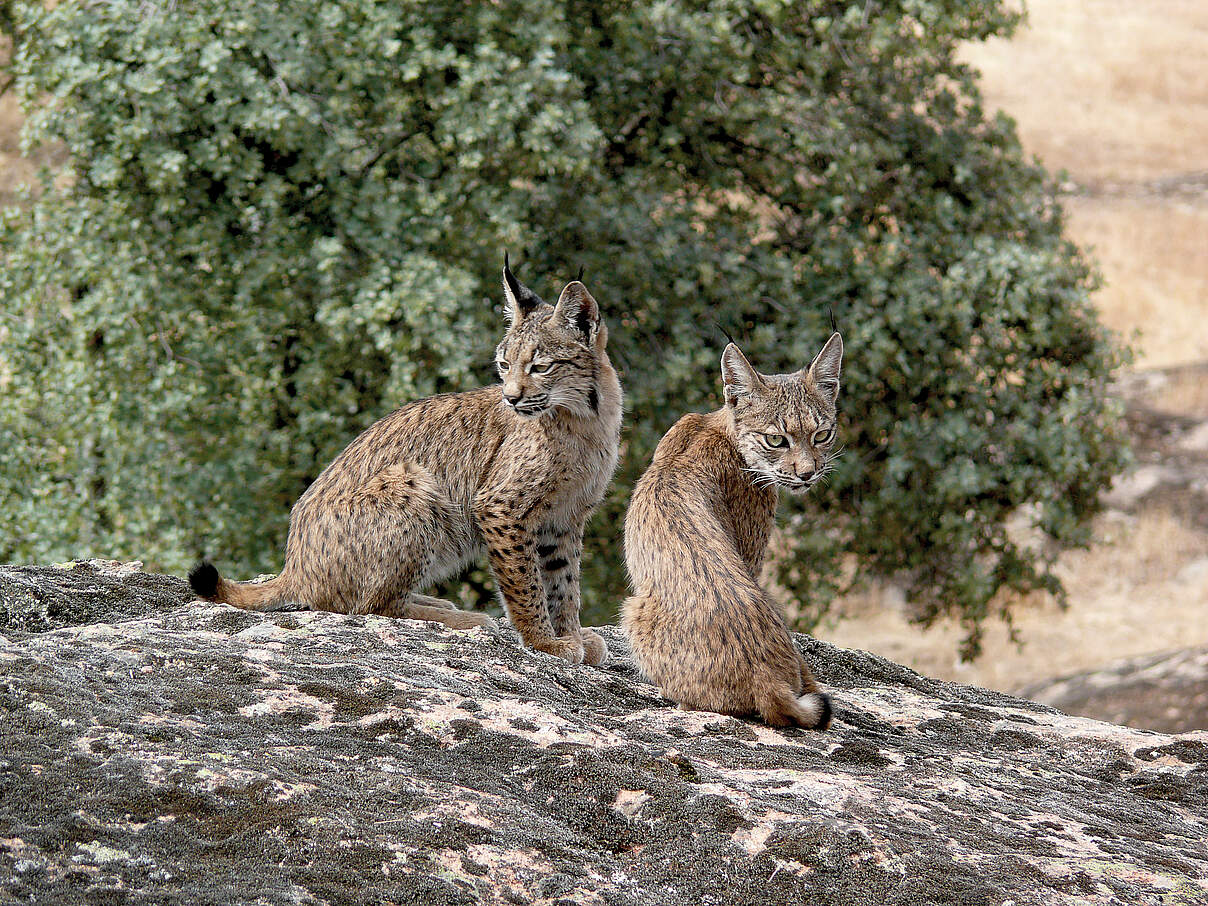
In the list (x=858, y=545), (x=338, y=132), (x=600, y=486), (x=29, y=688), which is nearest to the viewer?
(x=29, y=688)

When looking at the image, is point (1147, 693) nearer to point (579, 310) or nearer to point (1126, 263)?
point (579, 310)

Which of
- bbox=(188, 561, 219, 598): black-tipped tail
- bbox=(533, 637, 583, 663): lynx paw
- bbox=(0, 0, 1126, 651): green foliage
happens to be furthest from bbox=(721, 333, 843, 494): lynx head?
bbox=(0, 0, 1126, 651): green foliage

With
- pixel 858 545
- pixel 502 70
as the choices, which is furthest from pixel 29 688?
pixel 858 545

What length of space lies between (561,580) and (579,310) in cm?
141

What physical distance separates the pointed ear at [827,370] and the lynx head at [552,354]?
1.11m

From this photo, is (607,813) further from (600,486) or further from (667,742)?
(600,486)

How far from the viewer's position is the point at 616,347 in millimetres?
10422

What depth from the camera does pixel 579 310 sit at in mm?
6141

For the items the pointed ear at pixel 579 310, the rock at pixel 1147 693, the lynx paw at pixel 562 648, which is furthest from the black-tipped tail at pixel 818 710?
the rock at pixel 1147 693

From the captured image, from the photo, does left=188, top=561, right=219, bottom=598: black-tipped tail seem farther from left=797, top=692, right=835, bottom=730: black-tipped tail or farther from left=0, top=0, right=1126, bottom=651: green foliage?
left=0, top=0, right=1126, bottom=651: green foliage

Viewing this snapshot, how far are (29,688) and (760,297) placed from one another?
324 inches

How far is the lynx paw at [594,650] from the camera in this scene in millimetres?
6082

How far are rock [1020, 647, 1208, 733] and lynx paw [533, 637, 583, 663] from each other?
25.6 ft

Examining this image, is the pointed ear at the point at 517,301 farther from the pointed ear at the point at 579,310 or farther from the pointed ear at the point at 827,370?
the pointed ear at the point at 827,370
